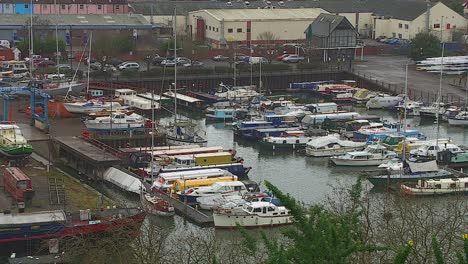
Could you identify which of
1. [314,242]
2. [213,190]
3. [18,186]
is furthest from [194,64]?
[314,242]

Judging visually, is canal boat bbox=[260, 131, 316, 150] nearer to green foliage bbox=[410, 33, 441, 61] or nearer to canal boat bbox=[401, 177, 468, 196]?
canal boat bbox=[401, 177, 468, 196]

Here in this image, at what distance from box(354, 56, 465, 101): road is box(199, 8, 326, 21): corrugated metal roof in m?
2.67

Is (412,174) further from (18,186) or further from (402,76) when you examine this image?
(402,76)

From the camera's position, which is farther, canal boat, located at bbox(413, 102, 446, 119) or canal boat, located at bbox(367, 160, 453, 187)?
canal boat, located at bbox(413, 102, 446, 119)

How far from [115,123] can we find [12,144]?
3062mm

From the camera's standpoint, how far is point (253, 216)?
39.0 feet

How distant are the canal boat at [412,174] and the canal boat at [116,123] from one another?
5059mm

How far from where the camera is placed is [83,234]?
1056 cm

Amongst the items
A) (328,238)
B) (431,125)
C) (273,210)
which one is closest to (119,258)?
(273,210)

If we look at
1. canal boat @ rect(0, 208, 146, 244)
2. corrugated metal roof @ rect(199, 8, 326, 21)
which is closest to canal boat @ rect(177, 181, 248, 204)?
canal boat @ rect(0, 208, 146, 244)

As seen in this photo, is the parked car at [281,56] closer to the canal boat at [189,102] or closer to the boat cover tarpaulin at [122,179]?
the canal boat at [189,102]

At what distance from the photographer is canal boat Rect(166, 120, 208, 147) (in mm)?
16781

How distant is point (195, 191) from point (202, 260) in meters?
4.43

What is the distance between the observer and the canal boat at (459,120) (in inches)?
758
